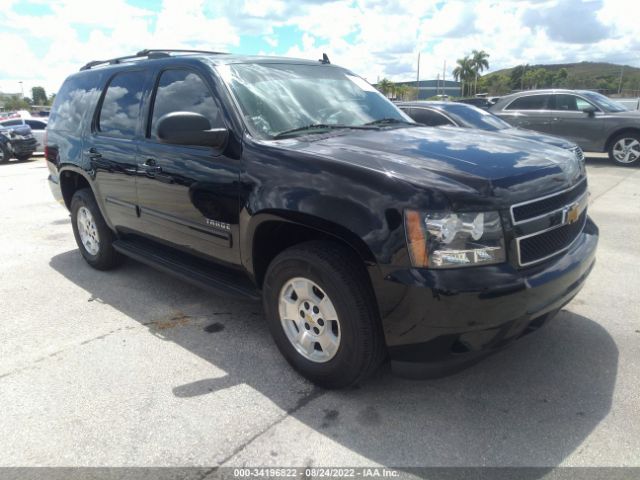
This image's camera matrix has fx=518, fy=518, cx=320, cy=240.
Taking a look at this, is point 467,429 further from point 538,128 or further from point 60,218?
point 538,128

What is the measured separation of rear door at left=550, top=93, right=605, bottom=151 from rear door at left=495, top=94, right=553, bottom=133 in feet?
0.54

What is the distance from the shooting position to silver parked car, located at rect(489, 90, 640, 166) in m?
12.0

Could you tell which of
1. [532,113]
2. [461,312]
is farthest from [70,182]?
[532,113]

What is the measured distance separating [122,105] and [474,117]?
6476mm

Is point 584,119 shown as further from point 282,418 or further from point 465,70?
point 465,70

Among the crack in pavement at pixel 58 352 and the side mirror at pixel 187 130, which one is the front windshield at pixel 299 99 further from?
the crack in pavement at pixel 58 352

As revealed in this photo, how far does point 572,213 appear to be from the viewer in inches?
118

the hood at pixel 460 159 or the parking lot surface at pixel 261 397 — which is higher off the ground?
the hood at pixel 460 159

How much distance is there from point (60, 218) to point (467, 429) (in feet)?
23.8

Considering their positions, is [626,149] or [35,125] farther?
[35,125]

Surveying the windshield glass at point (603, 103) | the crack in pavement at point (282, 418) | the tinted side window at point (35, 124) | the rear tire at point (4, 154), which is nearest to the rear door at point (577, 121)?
the windshield glass at point (603, 103)

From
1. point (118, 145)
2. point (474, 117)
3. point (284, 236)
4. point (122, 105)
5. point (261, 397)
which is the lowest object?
point (261, 397)

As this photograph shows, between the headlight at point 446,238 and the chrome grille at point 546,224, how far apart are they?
0.73ft

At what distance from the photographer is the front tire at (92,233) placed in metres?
5.03
